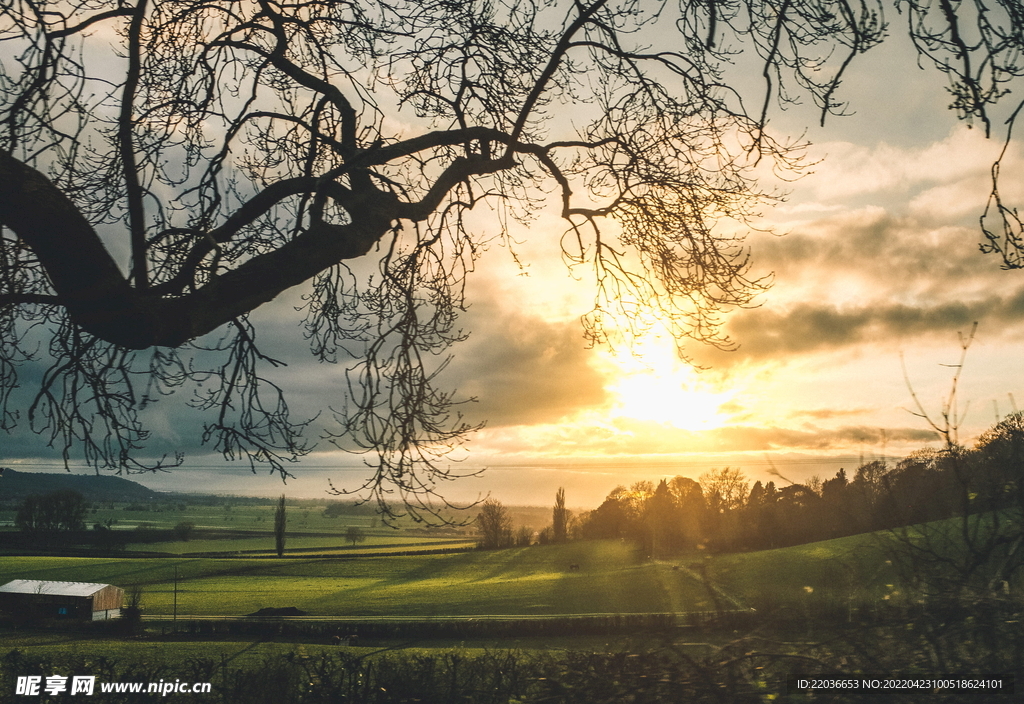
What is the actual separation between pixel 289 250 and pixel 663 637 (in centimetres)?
300

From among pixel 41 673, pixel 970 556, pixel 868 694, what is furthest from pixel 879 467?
pixel 41 673

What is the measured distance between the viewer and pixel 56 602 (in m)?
37.0

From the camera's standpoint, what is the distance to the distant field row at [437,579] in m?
35.3

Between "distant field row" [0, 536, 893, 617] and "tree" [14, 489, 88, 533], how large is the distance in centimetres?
732

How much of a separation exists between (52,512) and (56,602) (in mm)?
6770

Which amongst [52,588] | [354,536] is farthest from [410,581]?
[354,536]

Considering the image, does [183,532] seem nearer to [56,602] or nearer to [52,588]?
[52,588]

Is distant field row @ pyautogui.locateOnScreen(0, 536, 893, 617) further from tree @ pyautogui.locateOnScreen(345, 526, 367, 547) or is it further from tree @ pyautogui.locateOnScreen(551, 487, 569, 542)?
tree @ pyautogui.locateOnScreen(345, 526, 367, 547)

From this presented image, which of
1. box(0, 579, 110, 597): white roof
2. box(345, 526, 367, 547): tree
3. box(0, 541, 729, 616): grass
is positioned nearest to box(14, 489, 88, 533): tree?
box(0, 579, 110, 597): white roof

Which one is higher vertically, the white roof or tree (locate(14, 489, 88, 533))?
tree (locate(14, 489, 88, 533))

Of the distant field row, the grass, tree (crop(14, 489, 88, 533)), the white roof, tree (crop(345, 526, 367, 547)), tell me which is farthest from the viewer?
tree (crop(345, 526, 367, 547))

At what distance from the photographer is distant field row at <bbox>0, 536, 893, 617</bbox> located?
1390 inches

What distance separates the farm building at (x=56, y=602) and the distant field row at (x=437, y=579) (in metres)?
3.33

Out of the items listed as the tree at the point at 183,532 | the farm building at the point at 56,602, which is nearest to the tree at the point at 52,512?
the farm building at the point at 56,602
